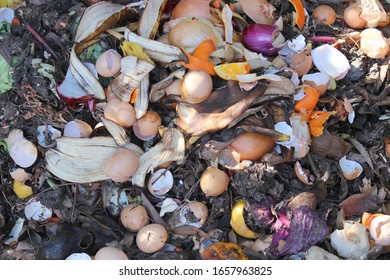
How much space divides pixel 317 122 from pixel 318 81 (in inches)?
7.1

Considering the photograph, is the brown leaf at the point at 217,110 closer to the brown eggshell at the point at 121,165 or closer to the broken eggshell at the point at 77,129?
the brown eggshell at the point at 121,165

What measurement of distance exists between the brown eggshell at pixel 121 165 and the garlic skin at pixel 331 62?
0.85 metres

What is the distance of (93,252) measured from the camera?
7.45ft

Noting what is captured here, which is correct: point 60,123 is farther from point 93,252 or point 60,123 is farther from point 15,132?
point 93,252

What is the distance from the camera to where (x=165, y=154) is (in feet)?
7.43

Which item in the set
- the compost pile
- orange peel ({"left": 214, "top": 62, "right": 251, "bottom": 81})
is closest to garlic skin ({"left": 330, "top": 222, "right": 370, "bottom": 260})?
the compost pile

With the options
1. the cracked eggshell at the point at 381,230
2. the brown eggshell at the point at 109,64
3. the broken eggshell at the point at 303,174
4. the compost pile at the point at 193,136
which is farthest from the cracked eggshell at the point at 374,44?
the brown eggshell at the point at 109,64

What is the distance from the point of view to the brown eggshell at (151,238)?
2186 mm

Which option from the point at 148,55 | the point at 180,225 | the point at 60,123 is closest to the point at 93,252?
the point at 180,225

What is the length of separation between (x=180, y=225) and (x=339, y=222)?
612mm

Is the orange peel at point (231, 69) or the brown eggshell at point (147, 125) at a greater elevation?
the orange peel at point (231, 69)

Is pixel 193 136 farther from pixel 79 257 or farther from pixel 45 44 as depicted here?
pixel 45 44

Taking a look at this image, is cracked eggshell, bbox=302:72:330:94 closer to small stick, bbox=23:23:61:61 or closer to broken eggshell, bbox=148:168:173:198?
broken eggshell, bbox=148:168:173:198

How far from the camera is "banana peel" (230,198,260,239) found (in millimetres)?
2232
